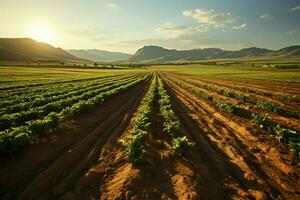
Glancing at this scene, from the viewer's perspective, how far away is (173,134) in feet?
36.7

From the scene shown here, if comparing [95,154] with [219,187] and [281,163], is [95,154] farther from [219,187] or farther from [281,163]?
[281,163]

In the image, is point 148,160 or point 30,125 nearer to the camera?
point 148,160

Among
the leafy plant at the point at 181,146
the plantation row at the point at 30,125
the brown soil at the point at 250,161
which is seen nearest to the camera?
the brown soil at the point at 250,161

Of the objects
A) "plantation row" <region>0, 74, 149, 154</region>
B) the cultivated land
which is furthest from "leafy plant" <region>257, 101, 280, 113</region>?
"plantation row" <region>0, 74, 149, 154</region>

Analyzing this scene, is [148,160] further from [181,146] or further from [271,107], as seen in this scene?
[271,107]

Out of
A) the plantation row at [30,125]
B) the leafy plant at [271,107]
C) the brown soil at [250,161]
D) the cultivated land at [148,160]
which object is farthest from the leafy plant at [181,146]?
the leafy plant at [271,107]

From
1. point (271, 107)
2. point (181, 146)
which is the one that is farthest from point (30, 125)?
point (271, 107)

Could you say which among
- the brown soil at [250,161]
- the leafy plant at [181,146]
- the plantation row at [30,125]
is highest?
the plantation row at [30,125]

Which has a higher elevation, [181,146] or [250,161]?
[181,146]

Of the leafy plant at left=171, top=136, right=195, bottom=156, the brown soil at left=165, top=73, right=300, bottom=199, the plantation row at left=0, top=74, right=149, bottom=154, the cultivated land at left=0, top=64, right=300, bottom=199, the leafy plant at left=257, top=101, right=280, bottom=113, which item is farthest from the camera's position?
the leafy plant at left=257, top=101, right=280, bottom=113

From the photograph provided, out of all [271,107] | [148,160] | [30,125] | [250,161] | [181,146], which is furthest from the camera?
[271,107]

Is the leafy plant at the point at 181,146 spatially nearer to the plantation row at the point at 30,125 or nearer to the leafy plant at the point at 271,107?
the plantation row at the point at 30,125

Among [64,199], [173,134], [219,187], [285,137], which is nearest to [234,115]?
[285,137]

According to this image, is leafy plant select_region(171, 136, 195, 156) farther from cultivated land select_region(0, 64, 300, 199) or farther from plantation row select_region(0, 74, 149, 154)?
plantation row select_region(0, 74, 149, 154)
